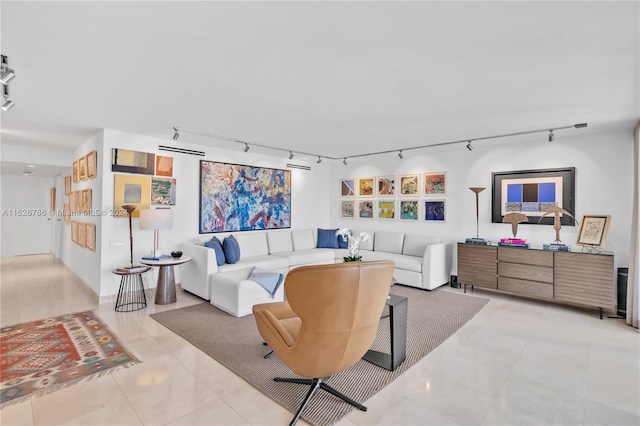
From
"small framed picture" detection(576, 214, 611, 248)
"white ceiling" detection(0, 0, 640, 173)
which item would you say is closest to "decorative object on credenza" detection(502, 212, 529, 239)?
"small framed picture" detection(576, 214, 611, 248)

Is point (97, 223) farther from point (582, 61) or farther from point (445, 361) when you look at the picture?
point (582, 61)

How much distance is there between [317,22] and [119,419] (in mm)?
2899

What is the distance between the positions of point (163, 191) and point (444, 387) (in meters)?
4.86

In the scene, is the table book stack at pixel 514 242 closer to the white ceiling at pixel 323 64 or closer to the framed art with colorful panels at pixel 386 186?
the white ceiling at pixel 323 64

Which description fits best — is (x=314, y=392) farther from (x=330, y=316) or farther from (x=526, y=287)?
(x=526, y=287)

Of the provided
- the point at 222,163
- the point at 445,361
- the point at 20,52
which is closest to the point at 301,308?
the point at 445,361

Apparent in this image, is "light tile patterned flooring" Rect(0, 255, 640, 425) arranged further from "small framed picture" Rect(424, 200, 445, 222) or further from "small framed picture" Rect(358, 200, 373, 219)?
"small framed picture" Rect(358, 200, 373, 219)

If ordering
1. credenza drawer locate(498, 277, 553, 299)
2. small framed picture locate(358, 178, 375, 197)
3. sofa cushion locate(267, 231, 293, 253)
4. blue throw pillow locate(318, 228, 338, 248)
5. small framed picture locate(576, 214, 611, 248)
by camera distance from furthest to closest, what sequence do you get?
small framed picture locate(358, 178, 375, 197)
blue throw pillow locate(318, 228, 338, 248)
sofa cushion locate(267, 231, 293, 253)
credenza drawer locate(498, 277, 553, 299)
small framed picture locate(576, 214, 611, 248)

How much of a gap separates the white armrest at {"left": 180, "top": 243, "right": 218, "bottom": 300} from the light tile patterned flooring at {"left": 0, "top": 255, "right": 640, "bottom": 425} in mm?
933

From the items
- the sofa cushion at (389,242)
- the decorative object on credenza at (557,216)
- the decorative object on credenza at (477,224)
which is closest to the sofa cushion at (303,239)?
the sofa cushion at (389,242)

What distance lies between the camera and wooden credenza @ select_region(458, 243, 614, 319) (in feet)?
13.7

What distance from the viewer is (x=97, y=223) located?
185 inches

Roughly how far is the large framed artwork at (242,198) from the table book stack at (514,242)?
14.0ft

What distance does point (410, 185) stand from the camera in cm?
664
